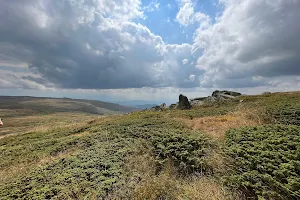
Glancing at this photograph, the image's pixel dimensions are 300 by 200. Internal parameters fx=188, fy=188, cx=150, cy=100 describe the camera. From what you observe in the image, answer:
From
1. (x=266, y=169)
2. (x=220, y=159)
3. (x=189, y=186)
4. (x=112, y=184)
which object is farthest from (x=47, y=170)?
(x=266, y=169)

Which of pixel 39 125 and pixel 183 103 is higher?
pixel 183 103

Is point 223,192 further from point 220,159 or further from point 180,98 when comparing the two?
point 180,98

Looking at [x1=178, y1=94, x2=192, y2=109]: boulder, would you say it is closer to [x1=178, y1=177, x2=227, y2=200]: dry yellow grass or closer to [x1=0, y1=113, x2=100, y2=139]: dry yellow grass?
[x1=0, y1=113, x2=100, y2=139]: dry yellow grass

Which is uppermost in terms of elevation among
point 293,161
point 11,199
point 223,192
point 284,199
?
Result: point 293,161

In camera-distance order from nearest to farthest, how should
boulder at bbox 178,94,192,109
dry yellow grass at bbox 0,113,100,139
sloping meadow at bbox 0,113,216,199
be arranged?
sloping meadow at bbox 0,113,216,199, dry yellow grass at bbox 0,113,100,139, boulder at bbox 178,94,192,109

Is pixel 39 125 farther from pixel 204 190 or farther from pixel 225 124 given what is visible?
pixel 204 190

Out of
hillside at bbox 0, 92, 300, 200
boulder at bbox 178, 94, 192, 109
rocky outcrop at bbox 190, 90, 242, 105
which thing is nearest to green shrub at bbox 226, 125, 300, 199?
hillside at bbox 0, 92, 300, 200

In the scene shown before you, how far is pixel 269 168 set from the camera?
459 cm

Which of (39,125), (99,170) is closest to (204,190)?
(99,170)

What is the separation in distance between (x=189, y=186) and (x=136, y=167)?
244cm

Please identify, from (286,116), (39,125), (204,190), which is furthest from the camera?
(39,125)

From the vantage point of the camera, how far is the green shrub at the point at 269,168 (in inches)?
156

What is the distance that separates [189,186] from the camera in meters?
5.39

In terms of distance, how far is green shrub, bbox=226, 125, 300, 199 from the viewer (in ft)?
13.0
